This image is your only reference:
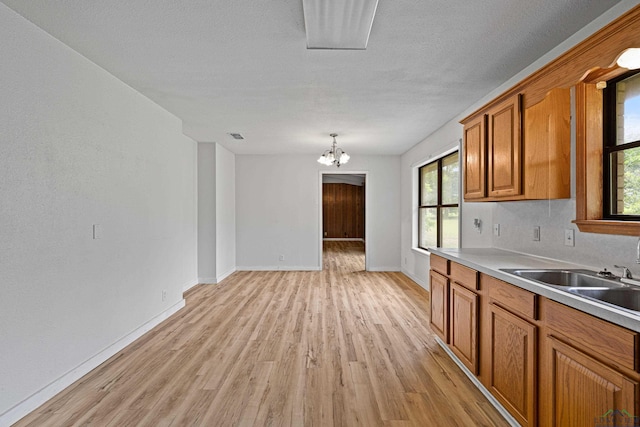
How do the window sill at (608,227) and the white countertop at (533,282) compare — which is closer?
the white countertop at (533,282)

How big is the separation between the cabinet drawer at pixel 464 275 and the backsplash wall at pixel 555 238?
2.09 ft

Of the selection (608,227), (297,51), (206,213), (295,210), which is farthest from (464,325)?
(295,210)

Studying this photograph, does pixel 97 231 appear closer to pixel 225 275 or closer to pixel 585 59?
pixel 585 59

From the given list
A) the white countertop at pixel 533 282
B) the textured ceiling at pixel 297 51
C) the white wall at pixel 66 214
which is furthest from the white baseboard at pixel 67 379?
the white countertop at pixel 533 282

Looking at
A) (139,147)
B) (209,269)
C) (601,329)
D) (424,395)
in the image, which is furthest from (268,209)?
(601,329)

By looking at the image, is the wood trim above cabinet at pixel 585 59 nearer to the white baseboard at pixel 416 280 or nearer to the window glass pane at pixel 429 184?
the window glass pane at pixel 429 184

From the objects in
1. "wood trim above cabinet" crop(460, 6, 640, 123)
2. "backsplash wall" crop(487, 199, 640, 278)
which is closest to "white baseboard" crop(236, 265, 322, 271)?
"backsplash wall" crop(487, 199, 640, 278)

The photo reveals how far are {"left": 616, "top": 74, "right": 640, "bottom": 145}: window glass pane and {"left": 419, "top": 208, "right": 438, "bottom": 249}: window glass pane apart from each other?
3.56 metres

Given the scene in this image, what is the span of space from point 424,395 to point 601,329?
4.48 ft

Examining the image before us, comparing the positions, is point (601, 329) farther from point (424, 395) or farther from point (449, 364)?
Answer: point (449, 364)

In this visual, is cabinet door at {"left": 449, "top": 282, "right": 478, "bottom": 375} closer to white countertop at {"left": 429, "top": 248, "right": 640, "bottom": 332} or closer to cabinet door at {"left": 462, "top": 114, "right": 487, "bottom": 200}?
white countertop at {"left": 429, "top": 248, "right": 640, "bottom": 332}

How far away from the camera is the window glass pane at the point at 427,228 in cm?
564

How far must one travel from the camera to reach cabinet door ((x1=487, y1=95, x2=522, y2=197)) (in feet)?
8.06

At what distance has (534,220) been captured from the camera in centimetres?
274
